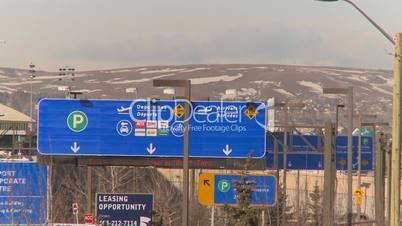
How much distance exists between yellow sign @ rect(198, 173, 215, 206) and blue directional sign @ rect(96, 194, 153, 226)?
2.64 metres

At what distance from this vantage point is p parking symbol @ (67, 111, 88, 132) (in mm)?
44344

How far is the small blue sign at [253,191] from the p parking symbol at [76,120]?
1409 centimetres

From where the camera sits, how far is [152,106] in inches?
1762

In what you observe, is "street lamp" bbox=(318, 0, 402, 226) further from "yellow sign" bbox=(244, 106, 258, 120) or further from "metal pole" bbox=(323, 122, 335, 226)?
"yellow sign" bbox=(244, 106, 258, 120)

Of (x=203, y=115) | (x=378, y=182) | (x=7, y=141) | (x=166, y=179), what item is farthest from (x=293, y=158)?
(x=7, y=141)

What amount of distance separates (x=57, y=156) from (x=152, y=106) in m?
4.80

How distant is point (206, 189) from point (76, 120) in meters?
15.1

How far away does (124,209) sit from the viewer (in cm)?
2764

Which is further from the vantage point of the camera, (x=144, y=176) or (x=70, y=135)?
(x=144, y=176)

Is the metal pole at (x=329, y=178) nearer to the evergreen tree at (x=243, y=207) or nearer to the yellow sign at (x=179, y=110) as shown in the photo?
the evergreen tree at (x=243, y=207)

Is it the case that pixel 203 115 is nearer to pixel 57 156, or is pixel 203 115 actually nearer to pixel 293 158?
pixel 57 156

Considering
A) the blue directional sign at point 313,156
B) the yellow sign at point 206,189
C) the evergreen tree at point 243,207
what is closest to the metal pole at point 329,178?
the evergreen tree at point 243,207

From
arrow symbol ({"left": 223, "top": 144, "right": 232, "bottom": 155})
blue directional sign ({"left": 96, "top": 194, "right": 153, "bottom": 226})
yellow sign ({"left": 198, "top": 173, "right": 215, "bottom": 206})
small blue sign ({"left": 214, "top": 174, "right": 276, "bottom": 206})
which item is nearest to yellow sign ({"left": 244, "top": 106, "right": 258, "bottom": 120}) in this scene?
arrow symbol ({"left": 223, "top": 144, "right": 232, "bottom": 155})

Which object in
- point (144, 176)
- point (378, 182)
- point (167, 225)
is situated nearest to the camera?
point (167, 225)
